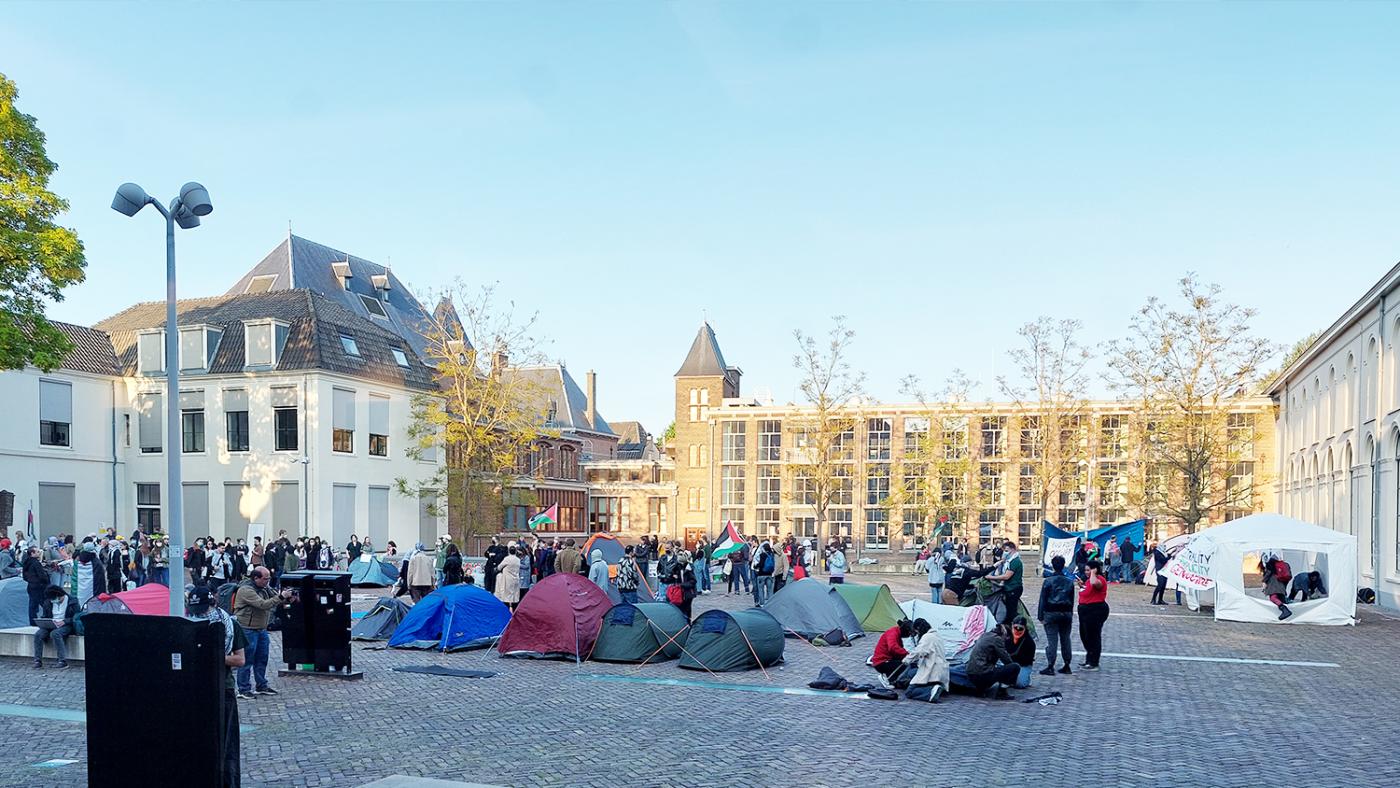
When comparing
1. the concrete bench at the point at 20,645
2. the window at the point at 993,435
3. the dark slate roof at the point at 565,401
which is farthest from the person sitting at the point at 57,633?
the window at the point at 993,435

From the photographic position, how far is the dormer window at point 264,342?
43.8 m

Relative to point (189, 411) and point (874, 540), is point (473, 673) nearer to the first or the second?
point (189, 411)

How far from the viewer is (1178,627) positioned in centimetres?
2356

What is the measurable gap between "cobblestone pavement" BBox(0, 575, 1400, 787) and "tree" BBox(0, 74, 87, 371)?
51.3 feet

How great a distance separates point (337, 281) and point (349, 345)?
417 inches

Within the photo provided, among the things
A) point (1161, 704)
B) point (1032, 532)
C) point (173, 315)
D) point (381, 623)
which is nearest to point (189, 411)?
point (381, 623)

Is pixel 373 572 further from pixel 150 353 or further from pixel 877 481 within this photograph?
pixel 877 481

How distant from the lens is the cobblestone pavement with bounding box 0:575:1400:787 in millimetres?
9984

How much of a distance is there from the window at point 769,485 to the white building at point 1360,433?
1328 inches

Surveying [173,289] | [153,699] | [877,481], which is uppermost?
[173,289]

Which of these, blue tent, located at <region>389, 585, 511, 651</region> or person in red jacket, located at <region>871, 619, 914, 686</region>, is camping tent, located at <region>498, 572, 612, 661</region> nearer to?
blue tent, located at <region>389, 585, 511, 651</region>

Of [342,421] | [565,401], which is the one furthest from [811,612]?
[565,401]

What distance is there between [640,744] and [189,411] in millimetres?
39809

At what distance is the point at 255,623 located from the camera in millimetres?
13711
